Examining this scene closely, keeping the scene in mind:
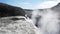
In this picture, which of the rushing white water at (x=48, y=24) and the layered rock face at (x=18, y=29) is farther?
the rushing white water at (x=48, y=24)

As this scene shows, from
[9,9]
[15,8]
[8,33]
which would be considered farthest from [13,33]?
[15,8]

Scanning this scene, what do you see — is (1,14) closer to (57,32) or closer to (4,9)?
(4,9)

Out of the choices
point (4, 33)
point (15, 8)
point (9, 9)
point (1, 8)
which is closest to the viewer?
point (4, 33)

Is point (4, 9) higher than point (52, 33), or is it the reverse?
point (4, 9)

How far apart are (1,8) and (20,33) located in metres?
19.8

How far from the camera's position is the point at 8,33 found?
1195cm

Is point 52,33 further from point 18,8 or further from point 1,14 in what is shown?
point 18,8

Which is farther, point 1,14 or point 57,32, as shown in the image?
point 1,14

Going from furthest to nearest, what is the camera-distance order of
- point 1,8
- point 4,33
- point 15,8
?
point 15,8
point 1,8
point 4,33

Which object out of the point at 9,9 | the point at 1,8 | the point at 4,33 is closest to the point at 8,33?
the point at 4,33

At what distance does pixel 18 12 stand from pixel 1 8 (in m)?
8.29

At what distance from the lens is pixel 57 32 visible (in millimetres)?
13898

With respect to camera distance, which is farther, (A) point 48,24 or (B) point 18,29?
(A) point 48,24

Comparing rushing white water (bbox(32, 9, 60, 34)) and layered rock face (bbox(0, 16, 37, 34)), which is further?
rushing white water (bbox(32, 9, 60, 34))
